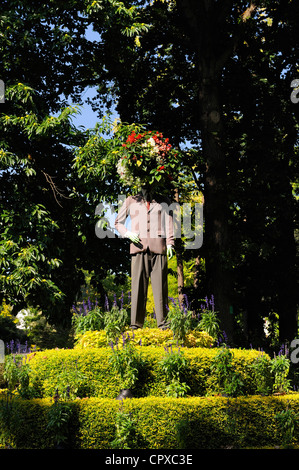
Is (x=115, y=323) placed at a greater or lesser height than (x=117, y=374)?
greater

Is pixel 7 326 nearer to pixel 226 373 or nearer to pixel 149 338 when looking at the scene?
pixel 149 338

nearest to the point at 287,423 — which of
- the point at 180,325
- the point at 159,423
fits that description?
the point at 159,423

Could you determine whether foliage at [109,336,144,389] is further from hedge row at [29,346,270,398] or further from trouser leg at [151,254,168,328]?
trouser leg at [151,254,168,328]

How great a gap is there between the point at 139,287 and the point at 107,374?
1.69 metres

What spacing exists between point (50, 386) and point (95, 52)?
34.8 feet

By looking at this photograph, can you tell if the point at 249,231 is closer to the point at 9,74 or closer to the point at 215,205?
the point at 215,205

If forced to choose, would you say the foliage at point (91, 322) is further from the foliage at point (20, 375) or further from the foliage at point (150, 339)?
the foliage at point (20, 375)

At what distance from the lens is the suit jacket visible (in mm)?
9062

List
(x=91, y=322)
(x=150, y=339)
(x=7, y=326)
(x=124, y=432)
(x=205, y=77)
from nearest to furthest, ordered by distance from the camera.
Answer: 1. (x=124, y=432)
2. (x=150, y=339)
3. (x=91, y=322)
4. (x=205, y=77)
5. (x=7, y=326)

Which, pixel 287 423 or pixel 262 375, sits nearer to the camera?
pixel 287 423

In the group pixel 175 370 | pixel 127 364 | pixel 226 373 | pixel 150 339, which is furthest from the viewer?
pixel 150 339

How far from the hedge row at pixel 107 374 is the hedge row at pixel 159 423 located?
1.40 ft

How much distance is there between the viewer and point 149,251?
9094mm

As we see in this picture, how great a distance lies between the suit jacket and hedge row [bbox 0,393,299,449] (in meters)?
2.65
